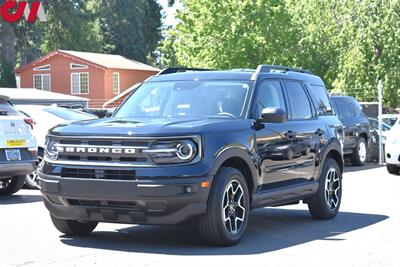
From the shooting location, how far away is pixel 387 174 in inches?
723

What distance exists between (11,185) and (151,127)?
6337mm

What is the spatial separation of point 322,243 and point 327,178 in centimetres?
203

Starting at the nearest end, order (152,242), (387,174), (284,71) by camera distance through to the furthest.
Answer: (152,242) < (284,71) < (387,174)

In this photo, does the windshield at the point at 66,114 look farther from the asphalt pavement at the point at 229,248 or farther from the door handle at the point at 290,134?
the door handle at the point at 290,134

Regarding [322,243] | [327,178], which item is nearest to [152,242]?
[322,243]

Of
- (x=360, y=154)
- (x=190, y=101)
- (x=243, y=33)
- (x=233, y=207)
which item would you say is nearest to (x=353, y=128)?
(x=360, y=154)

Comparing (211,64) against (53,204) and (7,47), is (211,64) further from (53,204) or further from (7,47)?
(53,204)

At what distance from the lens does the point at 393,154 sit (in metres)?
17.7

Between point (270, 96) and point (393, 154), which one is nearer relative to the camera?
point (270, 96)

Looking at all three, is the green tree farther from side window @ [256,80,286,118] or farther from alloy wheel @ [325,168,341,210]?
side window @ [256,80,286,118]

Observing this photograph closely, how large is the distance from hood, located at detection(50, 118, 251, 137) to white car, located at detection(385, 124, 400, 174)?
32.8 ft

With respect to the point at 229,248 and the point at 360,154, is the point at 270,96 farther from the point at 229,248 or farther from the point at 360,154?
the point at 360,154

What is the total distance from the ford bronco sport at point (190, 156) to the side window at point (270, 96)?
0.01 metres

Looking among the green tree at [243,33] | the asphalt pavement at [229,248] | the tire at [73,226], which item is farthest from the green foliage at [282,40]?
the tire at [73,226]
